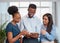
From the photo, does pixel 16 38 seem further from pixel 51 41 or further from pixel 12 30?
pixel 51 41

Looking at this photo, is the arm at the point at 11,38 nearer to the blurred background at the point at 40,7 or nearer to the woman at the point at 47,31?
the woman at the point at 47,31

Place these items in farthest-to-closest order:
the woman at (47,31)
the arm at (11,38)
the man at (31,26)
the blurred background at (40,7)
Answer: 1. the blurred background at (40,7)
2. the man at (31,26)
3. the woman at (47,31)
4. the arm at (11,38)

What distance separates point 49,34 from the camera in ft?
7.76

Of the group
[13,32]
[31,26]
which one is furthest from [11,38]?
[31,26]

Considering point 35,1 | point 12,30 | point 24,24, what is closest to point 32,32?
point 24,24

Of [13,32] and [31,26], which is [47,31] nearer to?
[31,26]

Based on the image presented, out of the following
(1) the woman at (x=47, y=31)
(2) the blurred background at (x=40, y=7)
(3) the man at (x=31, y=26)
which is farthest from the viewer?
(2) the blurred background at (x=40, y=7)

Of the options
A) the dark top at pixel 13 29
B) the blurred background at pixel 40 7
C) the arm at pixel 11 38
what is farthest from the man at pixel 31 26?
the blurred background at pixel 40 7

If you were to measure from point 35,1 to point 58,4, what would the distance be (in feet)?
2.03

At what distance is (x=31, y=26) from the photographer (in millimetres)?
2535

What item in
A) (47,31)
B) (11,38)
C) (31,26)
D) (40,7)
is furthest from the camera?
(40,7)

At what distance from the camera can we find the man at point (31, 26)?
244cm

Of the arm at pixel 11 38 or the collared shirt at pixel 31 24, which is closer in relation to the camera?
the arm at pixel 11 38

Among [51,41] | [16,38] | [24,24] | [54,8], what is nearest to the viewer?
[16,38]
